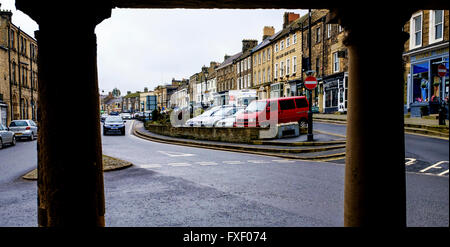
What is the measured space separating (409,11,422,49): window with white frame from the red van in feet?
27.1

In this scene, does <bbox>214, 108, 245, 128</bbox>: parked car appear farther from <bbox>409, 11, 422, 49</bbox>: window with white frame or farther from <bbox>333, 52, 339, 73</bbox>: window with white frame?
<bbox>333, 52, 339, 73</bbox>: window with white frame

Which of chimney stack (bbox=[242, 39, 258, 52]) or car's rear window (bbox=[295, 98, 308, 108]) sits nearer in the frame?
car's rear window (bbox=[295, 98, 308, 108])

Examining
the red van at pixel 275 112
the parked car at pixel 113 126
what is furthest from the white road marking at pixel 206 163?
the parked car at pixel 113 126

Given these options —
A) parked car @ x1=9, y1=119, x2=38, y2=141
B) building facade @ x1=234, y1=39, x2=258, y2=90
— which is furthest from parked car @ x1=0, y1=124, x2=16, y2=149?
building facade @ x1=234, y1=39, x2=258, y2=90

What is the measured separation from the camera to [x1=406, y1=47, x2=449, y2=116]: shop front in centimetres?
1755

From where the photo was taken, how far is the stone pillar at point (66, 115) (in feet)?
9.28

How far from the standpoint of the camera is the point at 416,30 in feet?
62.7

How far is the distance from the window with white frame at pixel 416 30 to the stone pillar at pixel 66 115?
2103cm

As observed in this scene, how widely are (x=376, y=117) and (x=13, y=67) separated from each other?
104ft

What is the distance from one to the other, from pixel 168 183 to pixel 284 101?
36.3 feet

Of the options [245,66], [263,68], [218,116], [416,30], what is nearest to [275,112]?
[218,116]

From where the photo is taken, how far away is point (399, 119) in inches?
118

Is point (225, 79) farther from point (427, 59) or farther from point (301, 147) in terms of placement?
point (301, 147)
